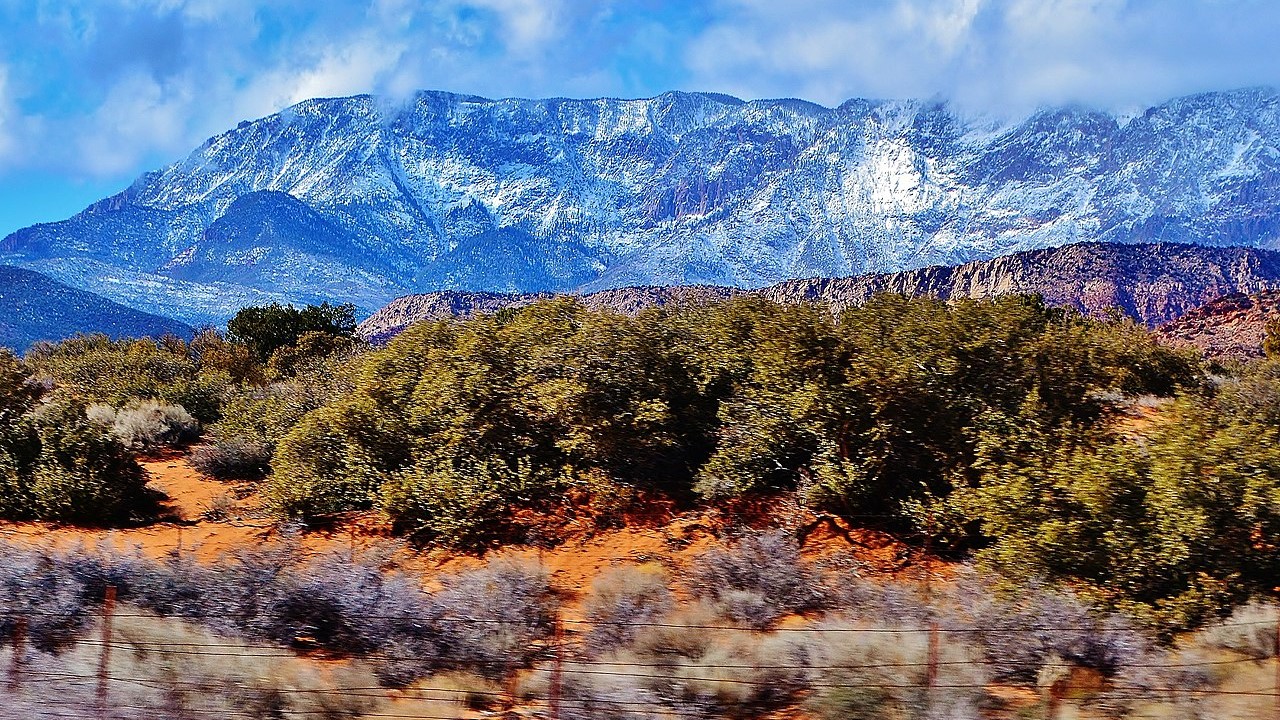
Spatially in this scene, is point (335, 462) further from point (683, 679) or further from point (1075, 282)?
point (1075, 282)

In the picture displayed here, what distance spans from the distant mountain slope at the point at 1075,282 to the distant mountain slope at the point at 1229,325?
1580 inches

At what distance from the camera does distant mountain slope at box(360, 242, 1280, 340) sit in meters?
129

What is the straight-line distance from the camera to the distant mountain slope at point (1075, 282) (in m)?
129

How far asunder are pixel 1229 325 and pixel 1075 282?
79.4 metres

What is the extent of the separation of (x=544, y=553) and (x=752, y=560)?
10.3ft

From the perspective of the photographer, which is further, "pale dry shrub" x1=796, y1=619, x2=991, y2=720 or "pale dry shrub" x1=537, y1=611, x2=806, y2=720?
"pale dry shrub" x1=537, y1=611, x2=806, y2=720

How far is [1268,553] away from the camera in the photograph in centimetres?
855

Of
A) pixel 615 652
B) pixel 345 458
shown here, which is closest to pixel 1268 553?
pixel 615 652

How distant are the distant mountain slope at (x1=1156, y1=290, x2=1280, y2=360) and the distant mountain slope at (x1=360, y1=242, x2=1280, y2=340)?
40120 millimetres

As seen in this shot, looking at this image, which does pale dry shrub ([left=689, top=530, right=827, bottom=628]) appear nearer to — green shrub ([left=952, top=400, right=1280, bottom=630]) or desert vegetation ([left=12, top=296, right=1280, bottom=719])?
desert vegetation ([left=12, top=296, right=1280, bottom=719])

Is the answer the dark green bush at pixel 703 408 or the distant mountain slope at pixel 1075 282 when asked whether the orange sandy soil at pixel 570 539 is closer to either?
the dark green bush at pixel 703 408

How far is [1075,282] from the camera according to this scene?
13638cm

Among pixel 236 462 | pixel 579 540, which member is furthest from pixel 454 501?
pixel 236 462

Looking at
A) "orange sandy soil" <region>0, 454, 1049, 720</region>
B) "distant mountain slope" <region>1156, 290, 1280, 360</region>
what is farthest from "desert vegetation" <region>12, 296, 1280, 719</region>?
"distant mountain slope" <region>1156, 290, 1280, 360</region>
